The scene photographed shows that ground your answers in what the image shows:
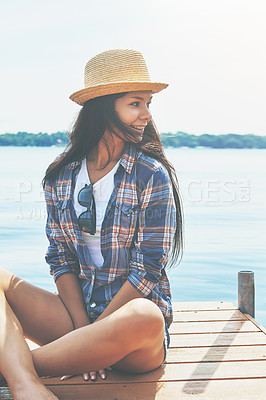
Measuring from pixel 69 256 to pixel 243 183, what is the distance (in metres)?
17.9

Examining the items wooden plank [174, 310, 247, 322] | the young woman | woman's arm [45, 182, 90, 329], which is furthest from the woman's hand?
wooden plank [174, 310, 247, 322]

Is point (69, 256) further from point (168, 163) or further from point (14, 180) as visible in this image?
point (14, 180)

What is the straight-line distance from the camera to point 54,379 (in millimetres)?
2543

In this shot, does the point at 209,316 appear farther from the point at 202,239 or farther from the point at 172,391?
the point at 202,239

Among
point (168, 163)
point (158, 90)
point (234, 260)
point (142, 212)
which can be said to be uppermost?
point (158, 90)

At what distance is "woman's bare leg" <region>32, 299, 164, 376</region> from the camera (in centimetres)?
222

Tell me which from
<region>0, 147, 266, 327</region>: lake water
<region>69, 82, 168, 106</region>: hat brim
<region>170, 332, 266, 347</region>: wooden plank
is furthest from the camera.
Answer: <region>0, 147, 266, 327</region>: lake water

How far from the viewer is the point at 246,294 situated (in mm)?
3709

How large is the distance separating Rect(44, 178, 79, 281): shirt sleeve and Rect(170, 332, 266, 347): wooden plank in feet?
2.33

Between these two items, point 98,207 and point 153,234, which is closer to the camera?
point 153,234

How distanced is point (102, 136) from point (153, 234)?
1.81ft

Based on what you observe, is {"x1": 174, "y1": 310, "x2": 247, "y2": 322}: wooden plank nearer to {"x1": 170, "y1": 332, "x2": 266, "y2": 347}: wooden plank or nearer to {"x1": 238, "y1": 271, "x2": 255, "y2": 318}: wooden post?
{"x1": 238, "y1": 271, "x2": 255, "y2": 318}: wooden post

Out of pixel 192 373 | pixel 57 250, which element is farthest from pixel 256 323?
pixel 57 250

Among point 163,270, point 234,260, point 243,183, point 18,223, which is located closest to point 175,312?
point 163,270
